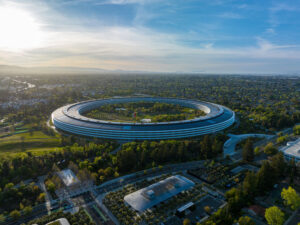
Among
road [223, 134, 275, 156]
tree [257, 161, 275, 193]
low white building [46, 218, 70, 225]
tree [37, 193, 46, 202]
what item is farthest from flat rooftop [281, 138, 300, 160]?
tree [37, 193, 46, 202]

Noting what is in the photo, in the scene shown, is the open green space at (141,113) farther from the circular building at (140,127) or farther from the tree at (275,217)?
the tree at (275,217)

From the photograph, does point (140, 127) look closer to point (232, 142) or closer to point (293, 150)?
point (232, 142)

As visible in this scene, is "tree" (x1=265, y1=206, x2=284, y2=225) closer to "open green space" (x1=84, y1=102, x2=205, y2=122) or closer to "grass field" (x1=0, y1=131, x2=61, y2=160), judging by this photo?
"grass field" (x1=0, y1=131, x2=61, y2=160)

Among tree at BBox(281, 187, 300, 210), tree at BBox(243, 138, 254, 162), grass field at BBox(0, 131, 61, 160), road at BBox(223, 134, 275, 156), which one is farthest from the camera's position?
grass field at BBox(0, 131, 61, 160)

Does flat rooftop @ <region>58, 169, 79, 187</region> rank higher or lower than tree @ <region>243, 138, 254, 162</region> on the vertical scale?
lower

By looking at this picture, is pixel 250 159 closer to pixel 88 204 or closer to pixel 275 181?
pixel 275 181

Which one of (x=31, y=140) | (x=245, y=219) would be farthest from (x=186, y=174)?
(x=31, y=140)
